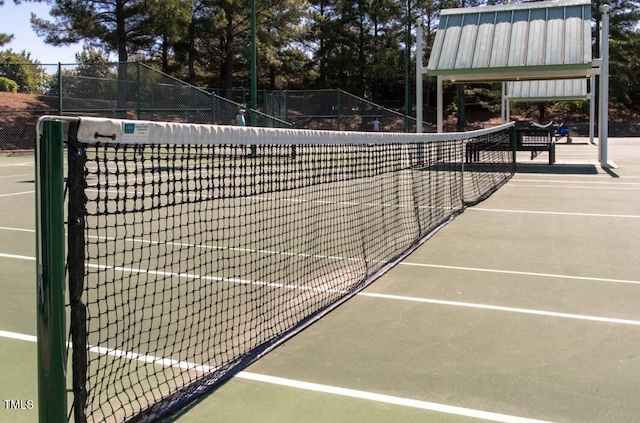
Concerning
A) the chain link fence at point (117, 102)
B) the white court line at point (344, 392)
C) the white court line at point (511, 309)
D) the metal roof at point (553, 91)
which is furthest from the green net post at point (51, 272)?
the metal roof at point (553, 91)

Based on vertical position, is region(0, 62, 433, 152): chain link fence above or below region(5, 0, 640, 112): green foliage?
below

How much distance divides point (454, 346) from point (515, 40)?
56.1ft

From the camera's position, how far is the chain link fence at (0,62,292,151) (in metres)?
26.2

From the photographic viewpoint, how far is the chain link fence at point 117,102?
26234 mm

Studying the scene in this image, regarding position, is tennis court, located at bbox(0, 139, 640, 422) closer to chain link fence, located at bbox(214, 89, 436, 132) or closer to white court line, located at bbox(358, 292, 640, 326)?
white court line, located at bbox(358, 292, 640, 326)

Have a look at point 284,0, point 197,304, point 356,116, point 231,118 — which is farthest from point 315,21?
point 197,304

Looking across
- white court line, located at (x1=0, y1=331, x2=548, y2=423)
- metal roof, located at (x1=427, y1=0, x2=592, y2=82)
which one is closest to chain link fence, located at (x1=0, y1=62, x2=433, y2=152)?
metal roof, located at (x1=427, y1=0, x2=592, y2=82)

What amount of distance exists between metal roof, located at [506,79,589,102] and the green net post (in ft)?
107

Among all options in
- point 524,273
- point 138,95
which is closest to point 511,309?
point 524,273

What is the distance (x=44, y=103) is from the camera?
1283 inches

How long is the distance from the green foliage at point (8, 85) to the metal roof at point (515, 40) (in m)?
24.5

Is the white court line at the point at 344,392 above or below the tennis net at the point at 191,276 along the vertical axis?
below

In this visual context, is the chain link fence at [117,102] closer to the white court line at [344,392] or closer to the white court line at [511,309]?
the white court line at [511,309]

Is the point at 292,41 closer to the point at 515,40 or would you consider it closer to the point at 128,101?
the point at 128,101
